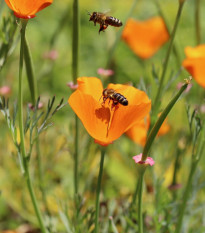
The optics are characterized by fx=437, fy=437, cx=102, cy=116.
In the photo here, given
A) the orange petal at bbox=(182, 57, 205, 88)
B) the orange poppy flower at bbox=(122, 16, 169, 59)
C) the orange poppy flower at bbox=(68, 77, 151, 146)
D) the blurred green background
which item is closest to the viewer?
the orange poppy flower at bbox=(68, 77, 151, 146)

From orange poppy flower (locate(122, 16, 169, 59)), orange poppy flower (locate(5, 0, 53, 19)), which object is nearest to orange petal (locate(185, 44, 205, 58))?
orange poppy flower (locate(5, 0, 53, 19))

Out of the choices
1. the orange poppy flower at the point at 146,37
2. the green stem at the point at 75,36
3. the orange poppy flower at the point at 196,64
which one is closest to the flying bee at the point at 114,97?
the green stem at the point at 75,36

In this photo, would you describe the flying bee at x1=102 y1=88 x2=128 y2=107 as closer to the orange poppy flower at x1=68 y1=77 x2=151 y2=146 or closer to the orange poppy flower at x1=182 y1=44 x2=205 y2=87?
the orange poppy flower at x1=68 y1=77 x2=151 y2=146

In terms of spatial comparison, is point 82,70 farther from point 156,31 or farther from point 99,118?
point 99,118

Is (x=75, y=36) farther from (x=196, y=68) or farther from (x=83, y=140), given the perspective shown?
(x=83, y=140)

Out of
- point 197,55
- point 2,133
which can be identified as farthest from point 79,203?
point 2,133

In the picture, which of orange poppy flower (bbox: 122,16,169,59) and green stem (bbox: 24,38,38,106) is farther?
orange poppy flower (bbox: 122,16,169,59)

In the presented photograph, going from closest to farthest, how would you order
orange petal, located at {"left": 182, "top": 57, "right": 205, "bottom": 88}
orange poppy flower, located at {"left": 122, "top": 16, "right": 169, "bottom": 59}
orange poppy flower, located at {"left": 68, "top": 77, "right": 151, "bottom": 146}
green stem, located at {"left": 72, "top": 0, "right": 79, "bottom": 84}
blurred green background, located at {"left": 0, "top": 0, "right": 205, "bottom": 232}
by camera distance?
1. orange poppy flower, located at {"left": 68, "top": 77, "right": 151, "bottom": 146}
2. green stem, located at {"left": 72, "top": 0, "right": 79, "bottom": 84}
3. orange petal, located at {"left": 182, "top": 57, "right": 205, "bottom": 88}
4. blurred green background, located at {"left": 0, "top": 0, "right": 205, "bottom": 232}
5. orange poppy flower, located at {"left": 122, "top": 16, "right": 169, "bottom": 59}

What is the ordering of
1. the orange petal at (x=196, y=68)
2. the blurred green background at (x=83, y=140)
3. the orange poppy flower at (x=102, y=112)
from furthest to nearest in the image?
the blurred green background at (x=83, y=140)
the orange petal at (x=196, y=68)
the orange poppy flower at (x=102, y=112)

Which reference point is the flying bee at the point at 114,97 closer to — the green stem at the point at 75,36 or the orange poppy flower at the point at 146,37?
the green stem at the point at 75,36
